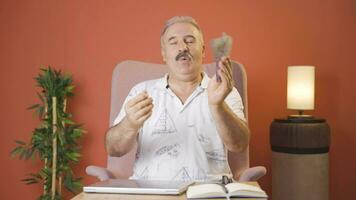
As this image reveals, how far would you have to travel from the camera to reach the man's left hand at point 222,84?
1.52m

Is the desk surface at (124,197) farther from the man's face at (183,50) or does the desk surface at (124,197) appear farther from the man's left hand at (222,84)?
the man's face at (183,50)

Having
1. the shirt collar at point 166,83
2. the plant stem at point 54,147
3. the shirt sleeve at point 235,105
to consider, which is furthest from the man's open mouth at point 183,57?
the plant stem at point 54,147

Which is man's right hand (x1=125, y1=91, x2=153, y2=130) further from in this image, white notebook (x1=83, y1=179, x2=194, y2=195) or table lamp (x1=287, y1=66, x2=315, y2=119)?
table lamp (x1=287, y1=66, x2=315, y2=119)

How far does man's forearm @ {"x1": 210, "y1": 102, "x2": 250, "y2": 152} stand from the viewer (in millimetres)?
1627

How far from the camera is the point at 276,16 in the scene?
2.90 metres

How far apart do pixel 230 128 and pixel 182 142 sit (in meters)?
0.24

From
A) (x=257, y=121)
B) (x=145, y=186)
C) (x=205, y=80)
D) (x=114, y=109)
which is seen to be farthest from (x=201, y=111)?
(x=257, y=121)

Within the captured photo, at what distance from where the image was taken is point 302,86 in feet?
8.41

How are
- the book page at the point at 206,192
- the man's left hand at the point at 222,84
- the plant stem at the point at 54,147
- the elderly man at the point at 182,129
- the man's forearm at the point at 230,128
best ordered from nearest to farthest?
the book page at the point at 206,192 < the man's left hand at the point at 222,84 < the man's forearm at the point at 230,128 < the elderly man at the point at 182,129 < the plant stem at the point at 54,147

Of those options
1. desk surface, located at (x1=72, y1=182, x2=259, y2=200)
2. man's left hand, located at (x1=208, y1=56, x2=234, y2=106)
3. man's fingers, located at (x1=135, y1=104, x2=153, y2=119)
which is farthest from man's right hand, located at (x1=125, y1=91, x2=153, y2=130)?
desk surface, located at (x1=72, y1=182, x2=259, y2=200)

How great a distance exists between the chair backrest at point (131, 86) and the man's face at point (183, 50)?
33cm

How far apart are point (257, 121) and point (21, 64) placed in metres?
1.56

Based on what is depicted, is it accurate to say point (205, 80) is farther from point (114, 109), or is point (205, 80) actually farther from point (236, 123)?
point (114, 109)

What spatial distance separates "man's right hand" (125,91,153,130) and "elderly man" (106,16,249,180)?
106 mm
